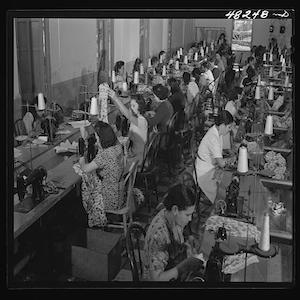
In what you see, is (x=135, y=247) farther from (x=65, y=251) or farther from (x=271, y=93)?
(x=271, y=93)

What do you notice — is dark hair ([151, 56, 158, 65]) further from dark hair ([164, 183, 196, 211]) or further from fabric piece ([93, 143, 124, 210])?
dark hair ([164, 183, 196, 211])

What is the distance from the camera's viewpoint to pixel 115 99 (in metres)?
2.66

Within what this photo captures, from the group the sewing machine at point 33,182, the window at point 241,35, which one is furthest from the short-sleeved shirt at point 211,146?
the sewing machine at point 33,182

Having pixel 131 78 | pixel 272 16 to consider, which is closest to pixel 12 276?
pixel 131 78

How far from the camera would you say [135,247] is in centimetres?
264

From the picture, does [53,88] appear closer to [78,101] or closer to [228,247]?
[78,101]

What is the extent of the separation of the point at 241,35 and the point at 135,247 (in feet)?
3.78

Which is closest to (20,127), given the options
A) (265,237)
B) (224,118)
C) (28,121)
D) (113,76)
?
(28,121)

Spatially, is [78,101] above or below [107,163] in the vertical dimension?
above

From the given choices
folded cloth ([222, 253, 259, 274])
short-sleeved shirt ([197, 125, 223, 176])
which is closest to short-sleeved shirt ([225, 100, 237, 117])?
short-sleeved shirt ([197, 125, 223, 176])

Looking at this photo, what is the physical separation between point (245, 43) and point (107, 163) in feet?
2.94

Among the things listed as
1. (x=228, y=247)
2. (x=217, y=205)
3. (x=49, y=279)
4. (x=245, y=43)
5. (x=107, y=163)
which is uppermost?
(x=245, y=43)

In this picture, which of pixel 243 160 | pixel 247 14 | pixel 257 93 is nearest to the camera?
pixel 247 14

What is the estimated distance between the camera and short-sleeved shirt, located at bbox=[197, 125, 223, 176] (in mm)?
2633
